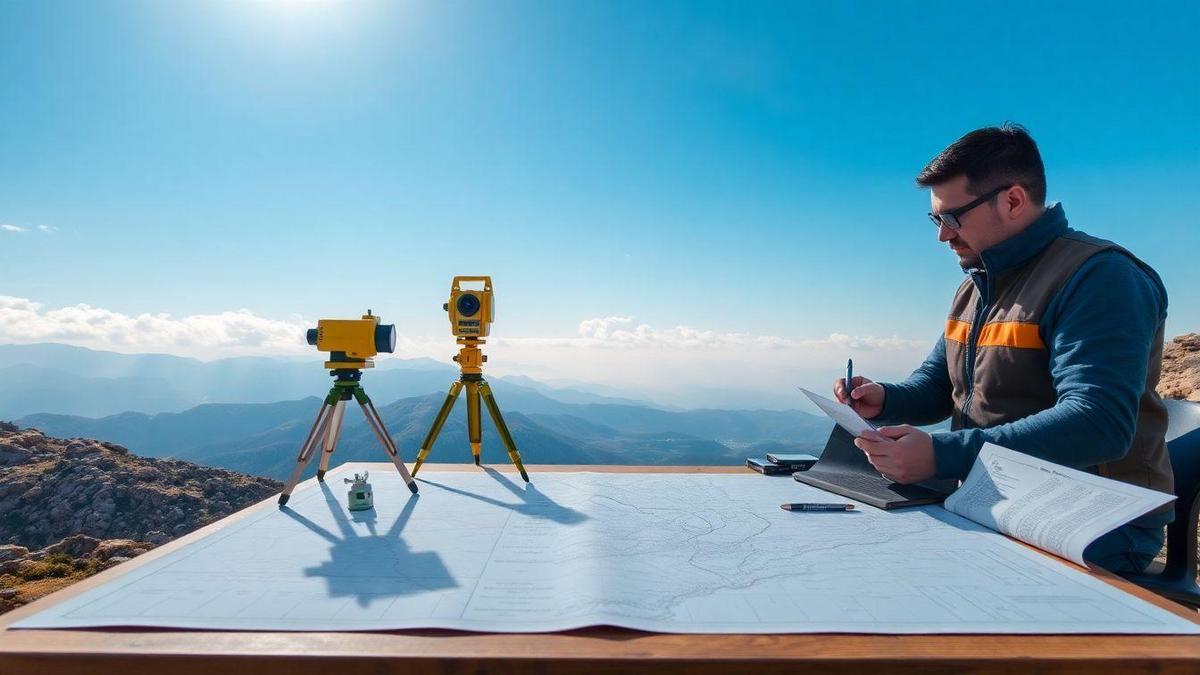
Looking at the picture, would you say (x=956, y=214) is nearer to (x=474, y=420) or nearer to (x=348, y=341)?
(x=474, y=420)

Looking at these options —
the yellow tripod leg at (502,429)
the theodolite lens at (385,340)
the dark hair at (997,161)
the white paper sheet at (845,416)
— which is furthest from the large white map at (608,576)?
the dark hair at (997,161)

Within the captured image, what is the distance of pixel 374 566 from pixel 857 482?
201 centimetres

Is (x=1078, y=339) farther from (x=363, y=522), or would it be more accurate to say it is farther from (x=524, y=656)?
(x=363, y=522)

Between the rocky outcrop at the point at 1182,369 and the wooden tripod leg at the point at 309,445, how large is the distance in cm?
1535

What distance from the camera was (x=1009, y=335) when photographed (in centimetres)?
253

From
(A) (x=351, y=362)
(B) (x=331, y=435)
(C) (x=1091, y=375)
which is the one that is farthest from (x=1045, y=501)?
(B) (x=331, y=435)

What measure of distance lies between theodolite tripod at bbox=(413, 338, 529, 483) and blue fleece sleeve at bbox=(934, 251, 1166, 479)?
76.3 inches

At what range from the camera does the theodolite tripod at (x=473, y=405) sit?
293 centimetres

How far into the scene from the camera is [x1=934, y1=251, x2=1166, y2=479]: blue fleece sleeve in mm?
2033

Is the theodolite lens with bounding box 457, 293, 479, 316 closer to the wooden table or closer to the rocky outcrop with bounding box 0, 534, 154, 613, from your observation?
the wooden table

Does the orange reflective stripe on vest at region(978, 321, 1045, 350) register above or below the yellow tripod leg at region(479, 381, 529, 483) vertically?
above

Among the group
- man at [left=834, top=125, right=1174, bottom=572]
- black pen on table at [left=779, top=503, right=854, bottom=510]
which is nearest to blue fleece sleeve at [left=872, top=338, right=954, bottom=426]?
man at [left=834, top=125, right=1174, bottom=572]

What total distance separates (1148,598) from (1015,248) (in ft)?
5.76

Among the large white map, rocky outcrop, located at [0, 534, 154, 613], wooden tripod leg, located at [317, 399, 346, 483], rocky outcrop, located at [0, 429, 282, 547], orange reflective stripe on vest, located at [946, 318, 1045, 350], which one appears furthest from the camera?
rocky outcrop, located at [0, 429, 282, 547]
